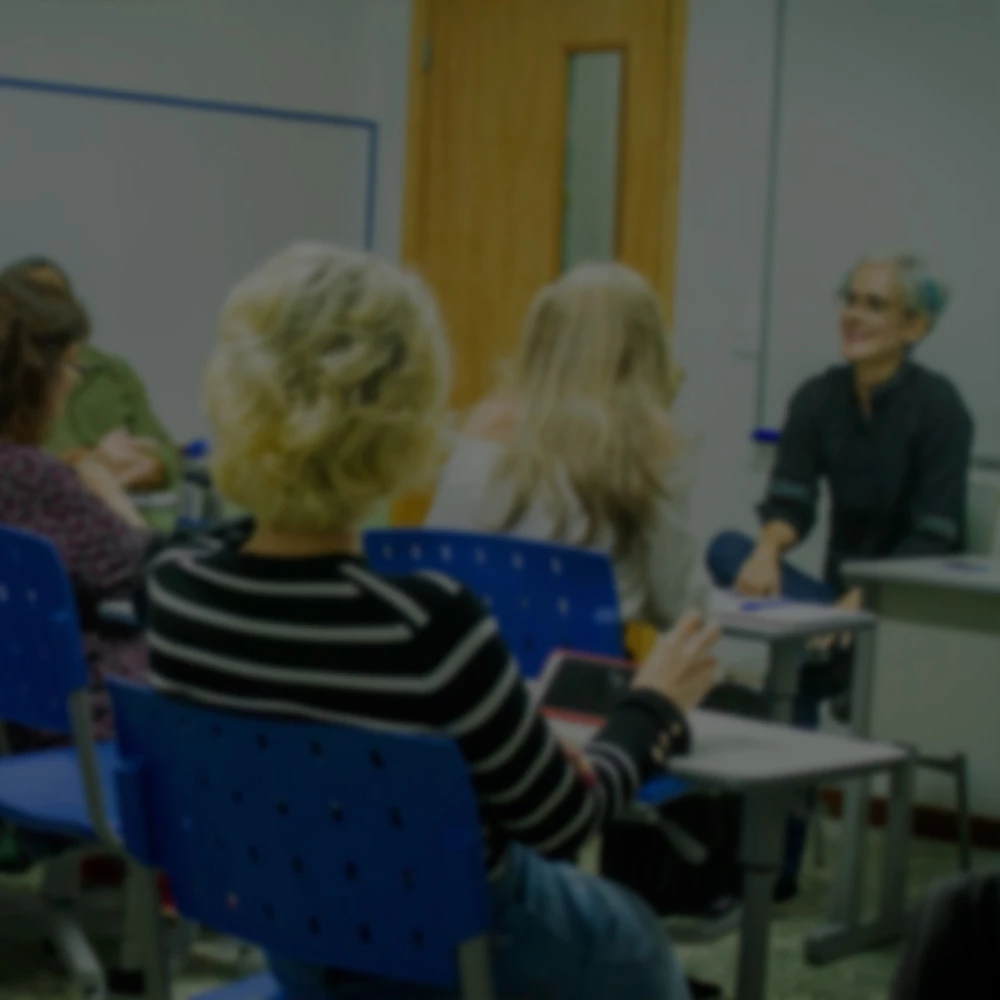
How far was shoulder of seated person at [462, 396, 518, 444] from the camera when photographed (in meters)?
3.17

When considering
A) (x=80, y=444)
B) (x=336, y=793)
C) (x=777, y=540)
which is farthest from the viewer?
(x=80, y=444)

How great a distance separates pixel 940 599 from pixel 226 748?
260 cm

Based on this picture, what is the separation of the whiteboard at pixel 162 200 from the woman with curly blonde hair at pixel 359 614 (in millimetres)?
4020

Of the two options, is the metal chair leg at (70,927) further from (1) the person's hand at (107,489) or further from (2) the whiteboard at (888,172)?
(2) the whiteboard at (888,172)

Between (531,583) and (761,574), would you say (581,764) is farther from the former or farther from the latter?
(761,574)

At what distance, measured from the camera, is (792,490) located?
454 cm

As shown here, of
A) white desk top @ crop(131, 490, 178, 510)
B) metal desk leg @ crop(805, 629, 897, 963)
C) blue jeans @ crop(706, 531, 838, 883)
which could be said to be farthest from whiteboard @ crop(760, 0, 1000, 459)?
white desk top @ crop(131, 490, 178, 510)

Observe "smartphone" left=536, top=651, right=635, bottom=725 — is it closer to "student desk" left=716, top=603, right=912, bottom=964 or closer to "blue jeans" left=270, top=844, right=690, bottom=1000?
"blue jeans" left=270, top=844, right=690, bottom=1000

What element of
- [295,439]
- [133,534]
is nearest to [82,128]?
[133,534]

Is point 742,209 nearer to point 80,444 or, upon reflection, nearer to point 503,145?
point 503,145

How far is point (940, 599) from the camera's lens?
3.99 m

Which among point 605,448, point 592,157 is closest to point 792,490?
point 605,448

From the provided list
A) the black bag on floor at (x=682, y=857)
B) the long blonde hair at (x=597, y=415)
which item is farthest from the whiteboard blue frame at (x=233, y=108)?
the black bag on floor at (x=682, y=857)

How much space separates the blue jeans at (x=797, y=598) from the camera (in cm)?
391
